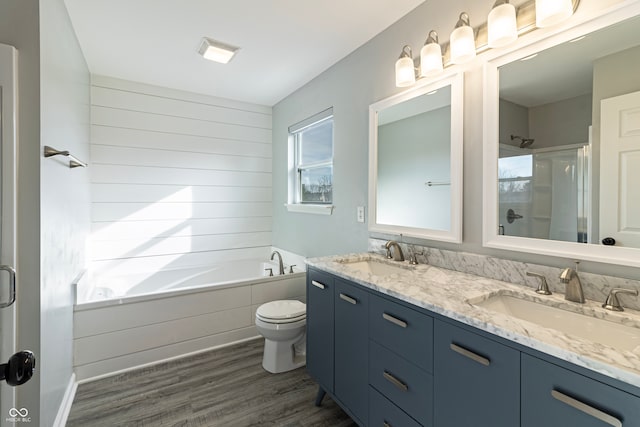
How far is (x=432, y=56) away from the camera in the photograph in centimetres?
165

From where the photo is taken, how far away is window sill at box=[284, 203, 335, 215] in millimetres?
2716

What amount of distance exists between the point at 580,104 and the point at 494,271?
0.79m

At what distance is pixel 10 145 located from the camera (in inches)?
48.8

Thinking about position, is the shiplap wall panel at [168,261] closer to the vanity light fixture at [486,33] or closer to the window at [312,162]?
the window at [312,162]

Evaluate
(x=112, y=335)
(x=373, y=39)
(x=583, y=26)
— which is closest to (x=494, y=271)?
(x=583, y=26)

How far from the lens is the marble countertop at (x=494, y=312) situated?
2.38 feet

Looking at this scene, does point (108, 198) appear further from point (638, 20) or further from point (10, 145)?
point (638, 20)

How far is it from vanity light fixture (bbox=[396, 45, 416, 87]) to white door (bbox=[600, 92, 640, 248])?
941mm

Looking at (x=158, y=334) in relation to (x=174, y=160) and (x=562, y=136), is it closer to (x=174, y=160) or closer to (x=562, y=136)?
(x=174, y=160)

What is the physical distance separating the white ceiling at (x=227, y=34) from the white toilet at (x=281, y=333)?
2059 mm

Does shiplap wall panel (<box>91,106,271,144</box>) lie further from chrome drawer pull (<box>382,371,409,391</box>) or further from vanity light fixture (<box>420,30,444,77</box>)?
chrome drawer pull (<box>382,371,409,391</box>)

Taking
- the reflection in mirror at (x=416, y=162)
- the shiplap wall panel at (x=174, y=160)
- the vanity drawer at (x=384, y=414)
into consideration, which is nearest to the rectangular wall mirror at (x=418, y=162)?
the reflection in mirror at (x=416, y=162)

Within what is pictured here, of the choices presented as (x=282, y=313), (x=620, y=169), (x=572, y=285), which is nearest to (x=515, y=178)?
(x=620, y=169)
